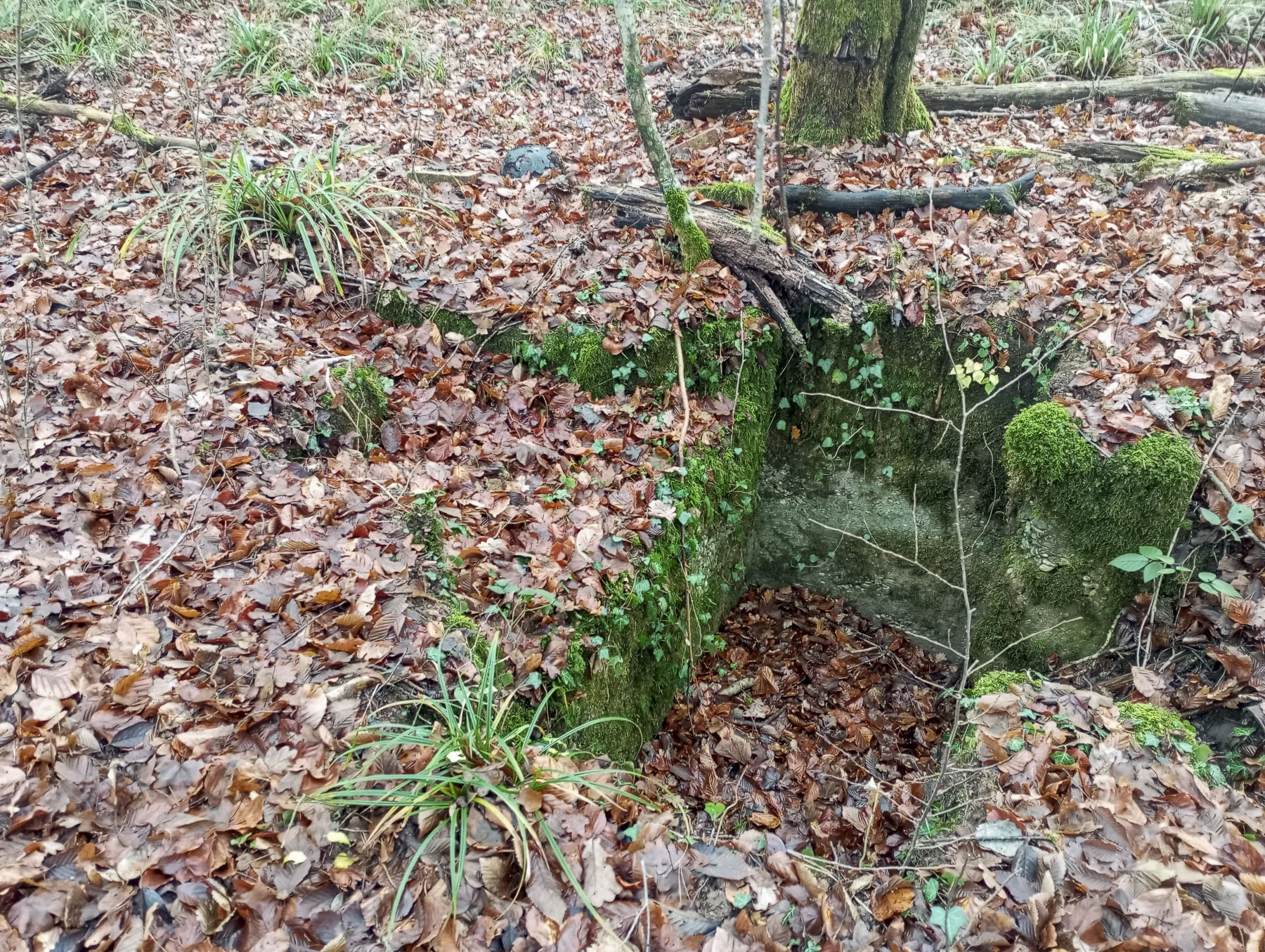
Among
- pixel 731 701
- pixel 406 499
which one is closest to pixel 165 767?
pixel 406 499

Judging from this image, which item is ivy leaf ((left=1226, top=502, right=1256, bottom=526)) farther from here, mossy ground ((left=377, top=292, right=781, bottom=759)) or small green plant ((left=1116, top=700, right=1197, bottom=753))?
mossy ground ((left=377, top=292, right=781, bottom=759))

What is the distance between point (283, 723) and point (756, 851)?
172 cm

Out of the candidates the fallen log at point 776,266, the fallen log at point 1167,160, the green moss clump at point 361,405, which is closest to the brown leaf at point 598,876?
the green moss clump at point 361,405

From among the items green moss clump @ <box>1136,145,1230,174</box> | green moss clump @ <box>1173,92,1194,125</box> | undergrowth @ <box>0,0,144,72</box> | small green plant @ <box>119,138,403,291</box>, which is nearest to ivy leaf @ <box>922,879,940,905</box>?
small green plant @ <box>119,138,403,291</box>

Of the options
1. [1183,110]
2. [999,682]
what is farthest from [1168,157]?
[999,682]

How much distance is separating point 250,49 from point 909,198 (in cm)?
647

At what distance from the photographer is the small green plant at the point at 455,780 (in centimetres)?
214

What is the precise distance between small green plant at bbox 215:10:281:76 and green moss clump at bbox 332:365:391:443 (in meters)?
5.00

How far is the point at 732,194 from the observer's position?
4848 mm

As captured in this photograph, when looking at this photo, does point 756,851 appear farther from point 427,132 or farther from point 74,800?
point 427,132

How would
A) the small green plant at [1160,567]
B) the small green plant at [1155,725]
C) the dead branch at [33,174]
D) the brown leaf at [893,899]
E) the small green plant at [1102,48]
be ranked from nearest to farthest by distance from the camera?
the brown leaf at [893,899]
the small green plant at [1155,725]
the small green plant at [1160,567]
the dead branch at [33,174]
the small green plant at [1102,48]

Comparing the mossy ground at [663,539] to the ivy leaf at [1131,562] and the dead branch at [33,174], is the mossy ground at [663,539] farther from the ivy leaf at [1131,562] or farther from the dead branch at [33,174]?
the dead branch at [33,174]

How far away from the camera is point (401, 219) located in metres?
4.94

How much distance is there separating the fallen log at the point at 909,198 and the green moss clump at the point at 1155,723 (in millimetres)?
3323
